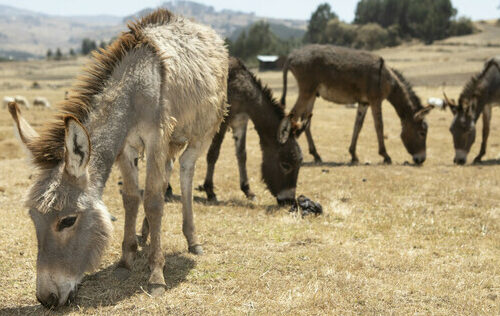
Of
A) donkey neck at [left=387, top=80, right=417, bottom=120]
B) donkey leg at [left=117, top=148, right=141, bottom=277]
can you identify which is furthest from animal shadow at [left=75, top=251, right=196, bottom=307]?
donkey neck at [left=387, top=80, right=417, bottom=120]

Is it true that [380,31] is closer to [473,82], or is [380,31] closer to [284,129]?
[473,82]

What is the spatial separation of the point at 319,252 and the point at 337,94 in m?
7.92

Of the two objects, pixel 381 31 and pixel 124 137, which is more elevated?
pixel 381 31

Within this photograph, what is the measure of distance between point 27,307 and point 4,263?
4.31ft

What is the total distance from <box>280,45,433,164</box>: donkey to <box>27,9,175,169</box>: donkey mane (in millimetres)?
7917

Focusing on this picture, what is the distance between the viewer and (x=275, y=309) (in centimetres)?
437

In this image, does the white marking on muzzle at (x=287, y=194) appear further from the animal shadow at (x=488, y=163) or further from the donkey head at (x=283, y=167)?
the animal shadow at (x=488, y=163)

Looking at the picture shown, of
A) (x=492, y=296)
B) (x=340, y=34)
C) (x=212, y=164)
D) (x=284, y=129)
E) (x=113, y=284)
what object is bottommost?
(x=113, y=284)

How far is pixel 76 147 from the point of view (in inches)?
146

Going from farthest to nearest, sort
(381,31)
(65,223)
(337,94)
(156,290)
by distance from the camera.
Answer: (381,31)
(337,94)
(156,290)
(65,223)

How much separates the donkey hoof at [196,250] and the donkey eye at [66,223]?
2.22 metres

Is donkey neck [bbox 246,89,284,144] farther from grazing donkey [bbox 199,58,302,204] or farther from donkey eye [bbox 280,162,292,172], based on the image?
donkey eye [bbox 280,162,292,172]

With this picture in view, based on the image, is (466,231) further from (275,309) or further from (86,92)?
(86,92)

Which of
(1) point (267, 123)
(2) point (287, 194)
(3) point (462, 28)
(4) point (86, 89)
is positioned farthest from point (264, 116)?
(3) point (462, 28)
